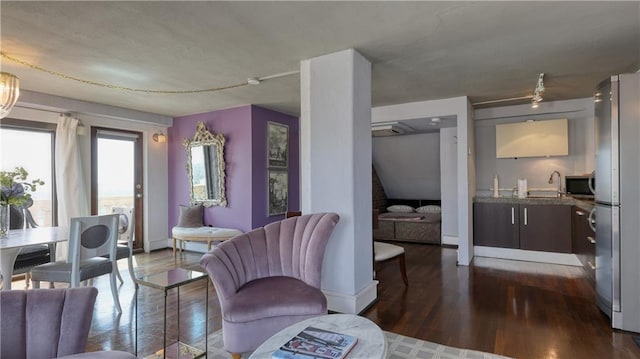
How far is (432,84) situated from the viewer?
392cm

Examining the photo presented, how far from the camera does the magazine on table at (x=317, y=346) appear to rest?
4.53 ft

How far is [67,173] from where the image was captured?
15.1 ft

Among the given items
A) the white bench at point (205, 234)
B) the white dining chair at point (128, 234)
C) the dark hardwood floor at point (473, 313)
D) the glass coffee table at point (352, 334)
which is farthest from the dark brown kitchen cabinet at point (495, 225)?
the white dining chair at point (128, 234)

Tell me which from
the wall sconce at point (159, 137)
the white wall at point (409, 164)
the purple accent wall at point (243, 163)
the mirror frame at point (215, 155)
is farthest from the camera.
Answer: the white wall at point (409, 164)

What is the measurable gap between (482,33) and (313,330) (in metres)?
2.44

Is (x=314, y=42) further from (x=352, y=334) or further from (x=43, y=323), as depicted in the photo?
(x=43, y=323)

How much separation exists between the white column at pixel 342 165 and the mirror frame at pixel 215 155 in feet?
8.39

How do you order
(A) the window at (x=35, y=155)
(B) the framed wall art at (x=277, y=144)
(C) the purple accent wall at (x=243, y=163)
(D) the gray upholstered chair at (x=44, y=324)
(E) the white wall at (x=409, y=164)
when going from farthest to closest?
1. (E) the white wall at (x=409, y=164)
2. (B) the framed wall art at (x=277, y=144)
3. (C) the purple accent wall at (x=243, y=163)
4. (A) the window at (x=35, y=155)
5. (D) the gray upholstered chair at (x=44, y=324)

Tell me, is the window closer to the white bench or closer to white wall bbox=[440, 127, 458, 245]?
the white bench

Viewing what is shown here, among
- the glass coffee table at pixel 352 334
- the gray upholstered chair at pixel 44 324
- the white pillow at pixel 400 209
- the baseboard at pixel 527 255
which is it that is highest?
the gray upholstered chair at pixel 44 324

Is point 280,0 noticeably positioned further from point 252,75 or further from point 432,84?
point 432,84

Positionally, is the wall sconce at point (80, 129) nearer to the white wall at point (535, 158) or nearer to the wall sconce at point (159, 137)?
the wall sconce at point (159, 137)

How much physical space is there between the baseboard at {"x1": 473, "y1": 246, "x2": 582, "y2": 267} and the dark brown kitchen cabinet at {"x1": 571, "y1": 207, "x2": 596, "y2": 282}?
14cm

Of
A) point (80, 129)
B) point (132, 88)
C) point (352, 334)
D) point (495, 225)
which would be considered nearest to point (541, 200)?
point (495, 225)
